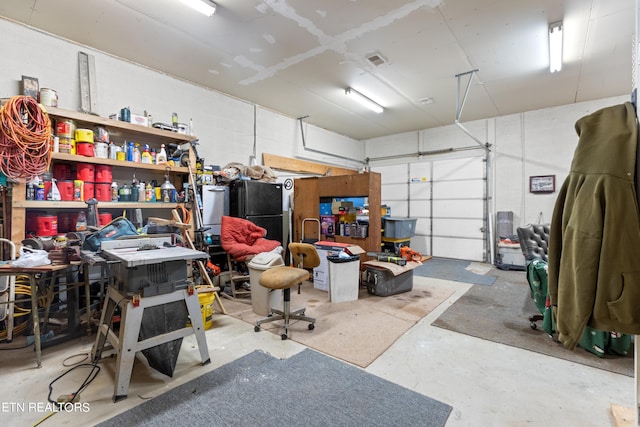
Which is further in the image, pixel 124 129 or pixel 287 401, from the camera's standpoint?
pixel 124 129

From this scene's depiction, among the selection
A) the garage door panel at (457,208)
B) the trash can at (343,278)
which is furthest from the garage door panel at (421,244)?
the trash can at (343,278)

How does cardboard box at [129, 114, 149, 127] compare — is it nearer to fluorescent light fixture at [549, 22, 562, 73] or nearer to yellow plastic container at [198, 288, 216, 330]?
yellow plastic container at [198, 288, 216, 330]

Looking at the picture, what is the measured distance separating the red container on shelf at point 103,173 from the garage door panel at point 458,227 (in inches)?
269

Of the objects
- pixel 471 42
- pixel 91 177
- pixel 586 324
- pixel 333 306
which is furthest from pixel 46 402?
pixel 471 42

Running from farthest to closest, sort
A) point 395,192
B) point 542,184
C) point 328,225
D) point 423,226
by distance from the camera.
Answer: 1. point 395,192
2. point 423,226
3. point 542,184
4. point 328,225

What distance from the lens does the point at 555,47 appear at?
11.8 ft

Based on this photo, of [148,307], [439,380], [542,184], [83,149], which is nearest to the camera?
[148,307]

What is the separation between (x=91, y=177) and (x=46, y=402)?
2.41 metres

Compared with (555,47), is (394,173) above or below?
below

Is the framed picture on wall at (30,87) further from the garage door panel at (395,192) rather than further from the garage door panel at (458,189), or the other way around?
the garage door panel at (458,189)

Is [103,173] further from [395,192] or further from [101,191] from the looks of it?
[395,192]

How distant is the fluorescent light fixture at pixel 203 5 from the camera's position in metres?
2.79

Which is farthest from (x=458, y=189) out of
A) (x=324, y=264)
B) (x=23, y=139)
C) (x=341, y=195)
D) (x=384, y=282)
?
(x=23, y=139)

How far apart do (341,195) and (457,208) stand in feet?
12.0
